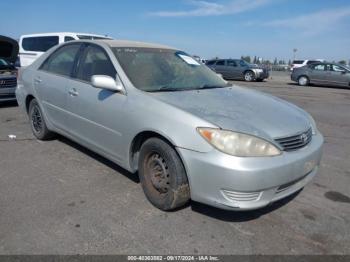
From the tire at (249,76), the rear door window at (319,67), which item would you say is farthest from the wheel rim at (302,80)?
the tire at (249,76)

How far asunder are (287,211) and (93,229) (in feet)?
6.06

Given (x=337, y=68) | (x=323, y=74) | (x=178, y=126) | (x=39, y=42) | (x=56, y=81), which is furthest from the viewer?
(x=323, y=74)

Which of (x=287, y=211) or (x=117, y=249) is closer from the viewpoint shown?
(x=117, y=249)

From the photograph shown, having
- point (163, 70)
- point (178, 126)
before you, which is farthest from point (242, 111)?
point (163, 70)

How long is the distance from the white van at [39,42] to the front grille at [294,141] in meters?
12.0

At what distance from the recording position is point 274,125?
308 cm

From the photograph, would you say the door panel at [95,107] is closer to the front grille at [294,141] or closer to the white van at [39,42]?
the front grille at [294,141]

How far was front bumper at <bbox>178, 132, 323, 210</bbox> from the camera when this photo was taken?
2730 millimetres

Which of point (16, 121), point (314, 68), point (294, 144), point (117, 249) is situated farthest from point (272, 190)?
point (314, 68)

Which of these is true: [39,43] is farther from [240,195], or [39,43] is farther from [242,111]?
[240,195]

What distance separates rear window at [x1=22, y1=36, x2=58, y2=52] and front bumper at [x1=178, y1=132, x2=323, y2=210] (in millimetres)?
13309

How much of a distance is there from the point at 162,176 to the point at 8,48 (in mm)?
1698

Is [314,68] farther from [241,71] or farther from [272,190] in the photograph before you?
[272,190]

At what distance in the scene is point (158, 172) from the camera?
10.8 ft
